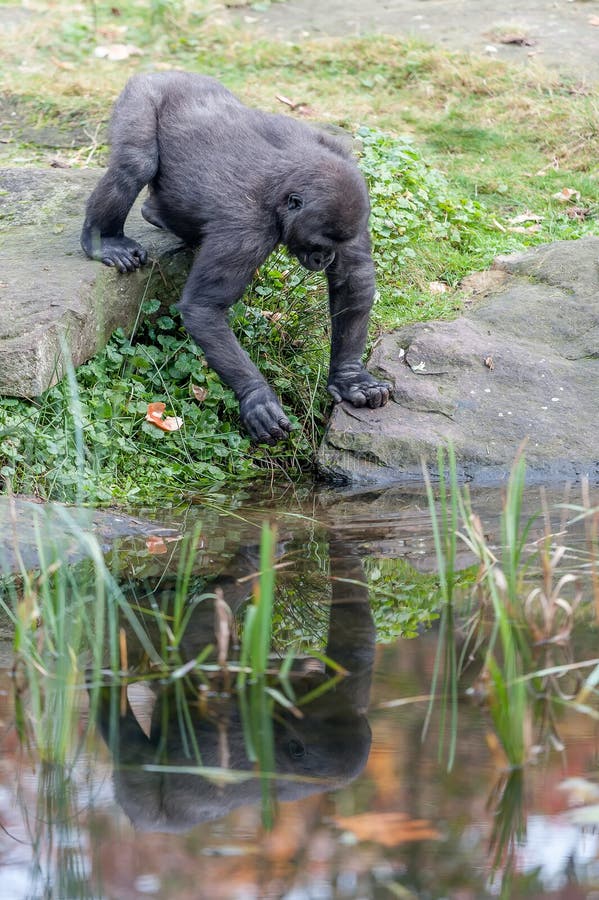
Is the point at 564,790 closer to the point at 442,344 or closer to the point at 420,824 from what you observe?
the point at 420,824

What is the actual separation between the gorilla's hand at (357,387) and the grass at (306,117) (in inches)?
9.1

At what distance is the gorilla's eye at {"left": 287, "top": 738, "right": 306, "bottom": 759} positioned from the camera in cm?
287

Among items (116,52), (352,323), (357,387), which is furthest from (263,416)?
(116,52)

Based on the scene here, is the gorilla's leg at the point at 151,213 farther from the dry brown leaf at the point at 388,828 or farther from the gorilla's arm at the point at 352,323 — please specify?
the dry brown leaf at the point at 388,828

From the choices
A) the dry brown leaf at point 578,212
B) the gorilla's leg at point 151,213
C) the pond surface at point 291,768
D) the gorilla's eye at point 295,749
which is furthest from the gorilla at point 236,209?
the dry brown leaf at point 578,212

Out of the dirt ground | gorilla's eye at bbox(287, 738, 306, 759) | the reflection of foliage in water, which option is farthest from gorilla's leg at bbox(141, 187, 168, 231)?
the dirt ground

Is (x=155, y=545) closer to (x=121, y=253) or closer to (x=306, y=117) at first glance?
(x=121, y=253)

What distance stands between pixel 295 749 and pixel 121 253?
3.70 meters

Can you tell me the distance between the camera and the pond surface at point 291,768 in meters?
2.37

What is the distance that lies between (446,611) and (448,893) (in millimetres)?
1515

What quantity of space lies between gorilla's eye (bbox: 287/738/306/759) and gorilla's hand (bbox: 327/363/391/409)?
3.18 m

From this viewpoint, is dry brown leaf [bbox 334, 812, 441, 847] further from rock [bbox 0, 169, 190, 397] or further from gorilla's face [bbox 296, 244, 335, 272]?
→ gorilla's face [bbox 296, 244, 335, 272]

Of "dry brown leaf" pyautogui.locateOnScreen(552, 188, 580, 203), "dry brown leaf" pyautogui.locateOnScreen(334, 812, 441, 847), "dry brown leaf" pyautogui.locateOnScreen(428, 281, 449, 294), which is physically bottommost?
"dry brown leaf" pyautogui.locateOnScreen(428, 281, 449, 294)

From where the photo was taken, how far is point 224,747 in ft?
9.51
